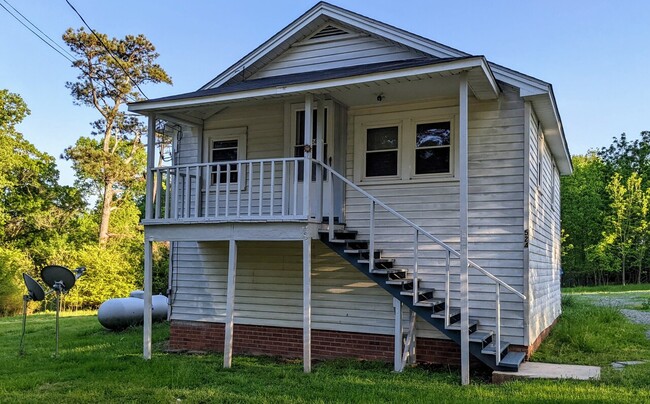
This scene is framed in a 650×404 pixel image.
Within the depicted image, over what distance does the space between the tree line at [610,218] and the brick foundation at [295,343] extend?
29.8 meters

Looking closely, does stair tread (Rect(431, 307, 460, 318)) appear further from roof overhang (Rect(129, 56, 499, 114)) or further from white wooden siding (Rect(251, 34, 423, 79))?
white wooden siding (Rect(251, 34, 423, 79))

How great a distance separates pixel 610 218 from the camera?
3441 cm

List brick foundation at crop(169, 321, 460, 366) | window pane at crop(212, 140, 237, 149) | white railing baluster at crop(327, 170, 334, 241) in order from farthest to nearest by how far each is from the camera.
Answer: window pane at crop(212, 140, 237, 149) → brick foundation at crop(169, 321, 460, 366) → white railing baluster at crop(327, 170, 334, 241)

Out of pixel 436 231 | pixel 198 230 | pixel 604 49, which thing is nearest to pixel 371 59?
pixel 436 231

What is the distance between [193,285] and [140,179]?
20.0m

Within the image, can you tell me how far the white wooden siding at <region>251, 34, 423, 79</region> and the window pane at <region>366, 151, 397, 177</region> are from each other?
1.68m

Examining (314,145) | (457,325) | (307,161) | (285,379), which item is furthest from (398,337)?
(314,145)

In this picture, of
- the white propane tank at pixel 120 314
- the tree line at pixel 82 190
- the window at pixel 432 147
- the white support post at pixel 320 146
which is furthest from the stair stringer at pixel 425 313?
the tree line at pixel 82 190

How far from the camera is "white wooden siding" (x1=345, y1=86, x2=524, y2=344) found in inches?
303

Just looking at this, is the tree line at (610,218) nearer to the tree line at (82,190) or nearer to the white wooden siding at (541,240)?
the white wooden siding at (541,240)

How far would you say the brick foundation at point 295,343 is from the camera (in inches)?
320

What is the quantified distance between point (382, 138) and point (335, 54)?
1898 millimetres

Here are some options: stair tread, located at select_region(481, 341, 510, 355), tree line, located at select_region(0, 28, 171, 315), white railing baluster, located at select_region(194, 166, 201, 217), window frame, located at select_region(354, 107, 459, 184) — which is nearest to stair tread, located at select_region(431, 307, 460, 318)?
stair tread, located at select_region(481, 341, 510, 355)

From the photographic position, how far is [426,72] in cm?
685
